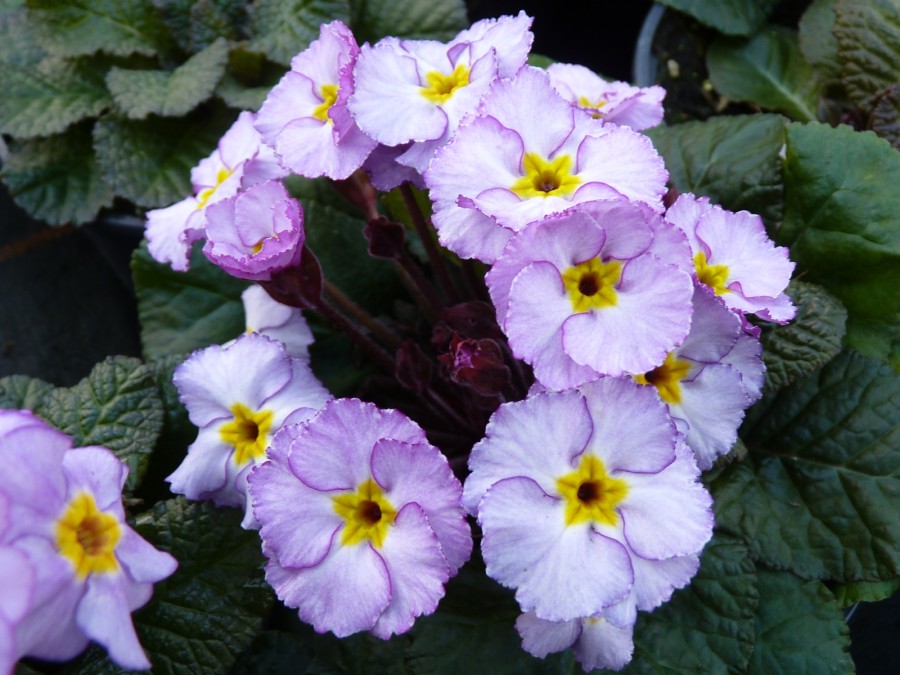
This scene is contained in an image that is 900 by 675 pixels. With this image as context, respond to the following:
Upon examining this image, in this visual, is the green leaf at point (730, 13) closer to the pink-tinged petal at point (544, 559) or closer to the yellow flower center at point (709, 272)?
the yellow flower center at point (709, 272)

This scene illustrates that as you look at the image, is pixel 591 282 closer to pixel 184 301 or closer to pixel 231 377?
pixel 231 377

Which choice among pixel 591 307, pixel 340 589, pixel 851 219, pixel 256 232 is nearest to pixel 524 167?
pixel 591 307

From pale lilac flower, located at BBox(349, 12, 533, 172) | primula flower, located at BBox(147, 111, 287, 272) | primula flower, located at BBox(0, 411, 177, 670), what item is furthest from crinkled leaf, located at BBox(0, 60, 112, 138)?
primula flower, located at BBox(0, 411, 177, 670)

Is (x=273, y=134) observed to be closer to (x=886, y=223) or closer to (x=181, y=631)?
(x=181, y=631)

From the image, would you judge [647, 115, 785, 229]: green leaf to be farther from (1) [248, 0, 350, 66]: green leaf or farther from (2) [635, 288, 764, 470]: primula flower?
(1) [248, 0, 350, 66]: green leaf

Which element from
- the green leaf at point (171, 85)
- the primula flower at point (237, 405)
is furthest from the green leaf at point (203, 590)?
the green leaf at point (171, 85)

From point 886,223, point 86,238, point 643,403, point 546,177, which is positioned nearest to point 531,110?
point 546,177

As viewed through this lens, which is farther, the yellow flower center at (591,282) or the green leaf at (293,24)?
the green leaf at (293,24)
